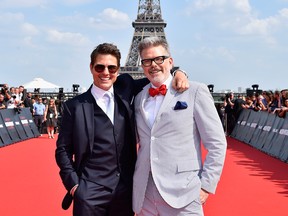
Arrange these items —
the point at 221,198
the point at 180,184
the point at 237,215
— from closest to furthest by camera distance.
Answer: the point at 180,184, the point at 237,215, the point at 221,198

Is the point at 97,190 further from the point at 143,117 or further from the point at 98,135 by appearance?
the point at 143,117

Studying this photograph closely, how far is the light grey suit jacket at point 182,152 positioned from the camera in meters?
3.08

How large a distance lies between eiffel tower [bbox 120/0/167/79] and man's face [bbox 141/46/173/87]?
5562 cm

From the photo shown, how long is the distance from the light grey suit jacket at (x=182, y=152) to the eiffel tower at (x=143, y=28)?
183 feet

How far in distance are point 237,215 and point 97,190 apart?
305 cm

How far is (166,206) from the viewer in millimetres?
3102

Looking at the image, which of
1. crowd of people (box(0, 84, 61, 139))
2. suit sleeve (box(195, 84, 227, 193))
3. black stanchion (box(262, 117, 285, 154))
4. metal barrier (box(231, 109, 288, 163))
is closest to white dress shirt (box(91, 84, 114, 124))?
suit sleeve (box(195, 84, 227, 193))

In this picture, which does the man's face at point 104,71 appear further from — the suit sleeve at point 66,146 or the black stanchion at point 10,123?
the black stanchion at point 10,123

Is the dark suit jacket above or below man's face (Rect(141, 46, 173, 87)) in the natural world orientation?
below

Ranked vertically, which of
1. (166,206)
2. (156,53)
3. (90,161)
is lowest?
(166,206)

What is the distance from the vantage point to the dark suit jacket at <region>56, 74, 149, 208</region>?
3.30 m

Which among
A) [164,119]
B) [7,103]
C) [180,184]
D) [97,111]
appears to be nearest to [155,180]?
[180,184]

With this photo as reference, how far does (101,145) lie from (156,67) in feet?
2.26

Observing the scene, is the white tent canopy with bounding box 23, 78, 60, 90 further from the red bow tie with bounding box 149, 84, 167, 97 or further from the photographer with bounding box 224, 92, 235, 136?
the red bow tie with bounding box 149, 84, 167, 97
